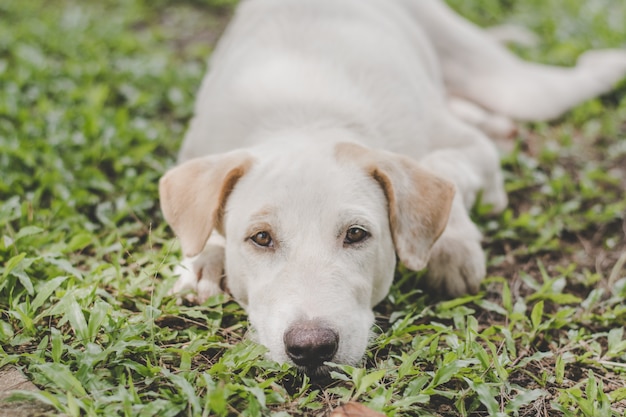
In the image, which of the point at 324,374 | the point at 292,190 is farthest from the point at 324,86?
the point at 324,374

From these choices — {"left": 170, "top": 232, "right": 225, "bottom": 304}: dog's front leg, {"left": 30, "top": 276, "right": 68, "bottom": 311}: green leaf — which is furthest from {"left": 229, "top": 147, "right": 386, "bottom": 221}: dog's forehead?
{"left": 30, "top": 276, "right": 68, "bottom": 311}: green leaf

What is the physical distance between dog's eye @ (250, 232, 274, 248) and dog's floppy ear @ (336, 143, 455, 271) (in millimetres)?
544

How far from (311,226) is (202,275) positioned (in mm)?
778

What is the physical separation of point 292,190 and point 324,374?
81 centimetres

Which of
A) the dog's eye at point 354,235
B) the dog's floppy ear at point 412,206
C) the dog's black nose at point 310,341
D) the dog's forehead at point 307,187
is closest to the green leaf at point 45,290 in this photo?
the dog's forehead at point 307,187

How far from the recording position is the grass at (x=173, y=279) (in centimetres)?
282

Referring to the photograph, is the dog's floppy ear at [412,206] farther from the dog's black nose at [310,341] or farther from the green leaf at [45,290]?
the green leaf at [45,290]

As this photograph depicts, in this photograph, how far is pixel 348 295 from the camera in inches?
117

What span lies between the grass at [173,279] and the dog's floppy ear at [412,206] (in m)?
0.36

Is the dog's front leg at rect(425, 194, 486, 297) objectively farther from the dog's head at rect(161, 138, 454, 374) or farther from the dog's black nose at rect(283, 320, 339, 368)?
the dog's black nose at rect(283, 320, 339, 368)

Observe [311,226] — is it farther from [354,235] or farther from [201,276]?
[201,276]

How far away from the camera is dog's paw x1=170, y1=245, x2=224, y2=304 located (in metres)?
3.49

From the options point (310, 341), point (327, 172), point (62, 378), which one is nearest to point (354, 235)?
point (327, 172)

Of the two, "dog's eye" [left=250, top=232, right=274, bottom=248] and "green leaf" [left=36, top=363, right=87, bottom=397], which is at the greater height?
"dog's eye" [left=250, top=232, right=274, bottom=248]
